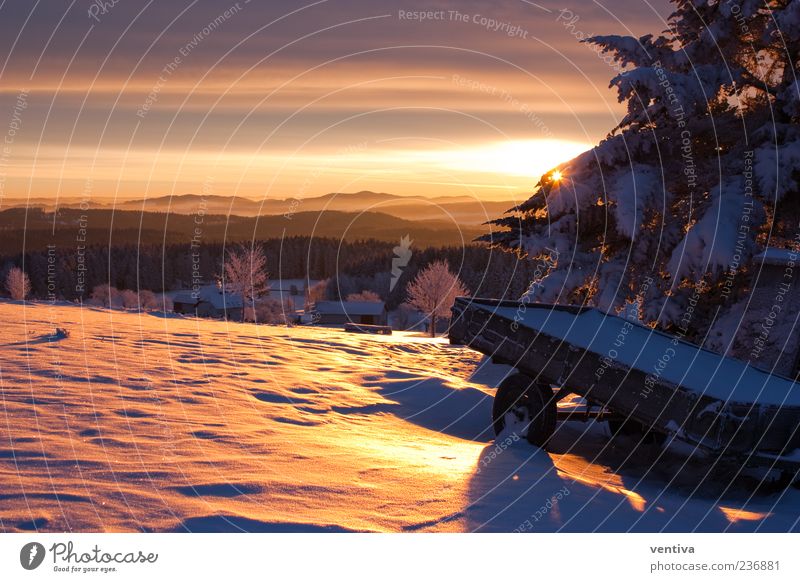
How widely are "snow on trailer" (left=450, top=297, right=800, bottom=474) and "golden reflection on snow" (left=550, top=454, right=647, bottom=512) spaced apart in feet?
1.69

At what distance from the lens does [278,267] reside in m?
153

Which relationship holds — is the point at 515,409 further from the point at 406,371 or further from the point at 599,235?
the point at 599,235

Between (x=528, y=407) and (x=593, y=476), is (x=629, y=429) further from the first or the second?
(x=593, y=476)

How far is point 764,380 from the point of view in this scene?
10250mm

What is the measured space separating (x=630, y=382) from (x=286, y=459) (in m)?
4.19

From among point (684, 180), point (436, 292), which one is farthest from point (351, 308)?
point (684, 180)

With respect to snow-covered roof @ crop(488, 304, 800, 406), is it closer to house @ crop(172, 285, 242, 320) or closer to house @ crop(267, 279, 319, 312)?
house @ crop(172, 285, 242, 320)

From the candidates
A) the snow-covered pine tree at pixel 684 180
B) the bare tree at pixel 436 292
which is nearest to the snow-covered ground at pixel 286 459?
the snow-covered pine tree at pixel 684 180

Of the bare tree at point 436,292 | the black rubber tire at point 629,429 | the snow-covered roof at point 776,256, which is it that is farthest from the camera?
the bare tree at point 436,292

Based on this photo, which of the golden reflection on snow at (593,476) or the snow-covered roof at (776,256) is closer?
the golden reflection on snow at (593,476)

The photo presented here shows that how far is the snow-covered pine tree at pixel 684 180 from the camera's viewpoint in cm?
1550

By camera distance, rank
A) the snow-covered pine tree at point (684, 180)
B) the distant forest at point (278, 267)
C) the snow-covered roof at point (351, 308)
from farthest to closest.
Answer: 1. the distant forest at point (278, 267)
2. the snow-covered roof at point (351, 308)
3. the snow-covered pine tree at point (684, 180)

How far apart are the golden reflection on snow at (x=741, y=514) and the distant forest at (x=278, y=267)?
86.5 m

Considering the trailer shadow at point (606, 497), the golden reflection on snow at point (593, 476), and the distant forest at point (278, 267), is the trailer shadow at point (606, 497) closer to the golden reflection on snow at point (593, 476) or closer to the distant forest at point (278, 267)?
the golden reflection on snow at point (593, 476)
